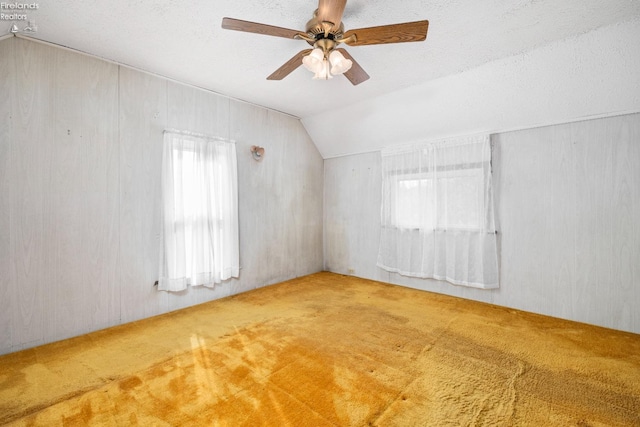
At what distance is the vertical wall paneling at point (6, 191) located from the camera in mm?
2150

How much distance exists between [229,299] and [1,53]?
3.04 metres

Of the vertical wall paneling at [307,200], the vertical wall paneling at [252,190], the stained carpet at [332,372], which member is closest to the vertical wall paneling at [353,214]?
the vertical wall paneling at [307,200]

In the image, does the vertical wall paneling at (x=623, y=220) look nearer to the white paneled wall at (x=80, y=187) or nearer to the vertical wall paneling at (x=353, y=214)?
the vertical wall paneling at (x=353, y=214)

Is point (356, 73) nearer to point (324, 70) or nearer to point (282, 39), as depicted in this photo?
point (324, 70)

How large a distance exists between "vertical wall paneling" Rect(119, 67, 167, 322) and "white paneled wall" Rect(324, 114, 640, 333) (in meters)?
3.64

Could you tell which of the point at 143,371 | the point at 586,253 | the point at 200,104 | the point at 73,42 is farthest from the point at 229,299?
the point at 586,253

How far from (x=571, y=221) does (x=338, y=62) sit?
9.43ft

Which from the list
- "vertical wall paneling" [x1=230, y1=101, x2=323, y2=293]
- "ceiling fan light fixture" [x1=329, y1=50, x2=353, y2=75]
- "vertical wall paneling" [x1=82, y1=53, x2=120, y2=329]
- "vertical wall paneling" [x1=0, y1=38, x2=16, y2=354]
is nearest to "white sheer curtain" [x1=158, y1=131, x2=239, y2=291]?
"vertical wall paneling" [x1=230, y1=101, x2=323, y2=293]

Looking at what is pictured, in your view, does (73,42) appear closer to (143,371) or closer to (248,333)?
(143,371)

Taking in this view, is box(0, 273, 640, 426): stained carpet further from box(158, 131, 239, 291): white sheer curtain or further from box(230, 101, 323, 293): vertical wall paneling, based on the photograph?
box(230, 101, 323, 293): vertical wall paneling

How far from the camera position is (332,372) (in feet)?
6.31

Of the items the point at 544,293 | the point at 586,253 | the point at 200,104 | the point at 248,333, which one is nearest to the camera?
the point at 248,333

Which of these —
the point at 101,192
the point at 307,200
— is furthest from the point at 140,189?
the point at 307,200

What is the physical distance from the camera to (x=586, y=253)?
275 cm
